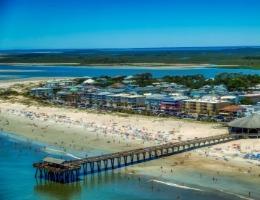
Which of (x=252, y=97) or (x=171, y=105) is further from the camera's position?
(x=252, y=97)

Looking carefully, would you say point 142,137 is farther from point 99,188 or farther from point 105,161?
point 99,188

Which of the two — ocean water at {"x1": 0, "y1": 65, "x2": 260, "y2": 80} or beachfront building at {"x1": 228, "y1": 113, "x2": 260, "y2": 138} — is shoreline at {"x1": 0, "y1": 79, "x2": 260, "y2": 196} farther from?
ocean water at {"x1": 0, "y1": 65, "x2": 260, "y2": 80}

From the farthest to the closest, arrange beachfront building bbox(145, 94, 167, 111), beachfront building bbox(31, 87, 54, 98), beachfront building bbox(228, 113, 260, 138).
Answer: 1. beachfront building bbox(31, 87, 54, 98)
2. beachfront building bbox(145, 94, 167, 111)
3. beachfront building bbox(228, 113, 260, 138)

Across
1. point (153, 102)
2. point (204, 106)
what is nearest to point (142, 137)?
point (204, 106)

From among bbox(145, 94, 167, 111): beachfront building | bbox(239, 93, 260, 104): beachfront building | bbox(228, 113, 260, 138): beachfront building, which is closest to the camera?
bbox(228, 113, 260, 138): beachfront building

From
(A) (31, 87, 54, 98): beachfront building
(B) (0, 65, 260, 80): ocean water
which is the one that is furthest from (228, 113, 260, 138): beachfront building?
(B) (0, 65, 260, 80): ocean water

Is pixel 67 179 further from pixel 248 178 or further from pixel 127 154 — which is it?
pixel 248 178

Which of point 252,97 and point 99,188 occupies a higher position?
point 252,97
